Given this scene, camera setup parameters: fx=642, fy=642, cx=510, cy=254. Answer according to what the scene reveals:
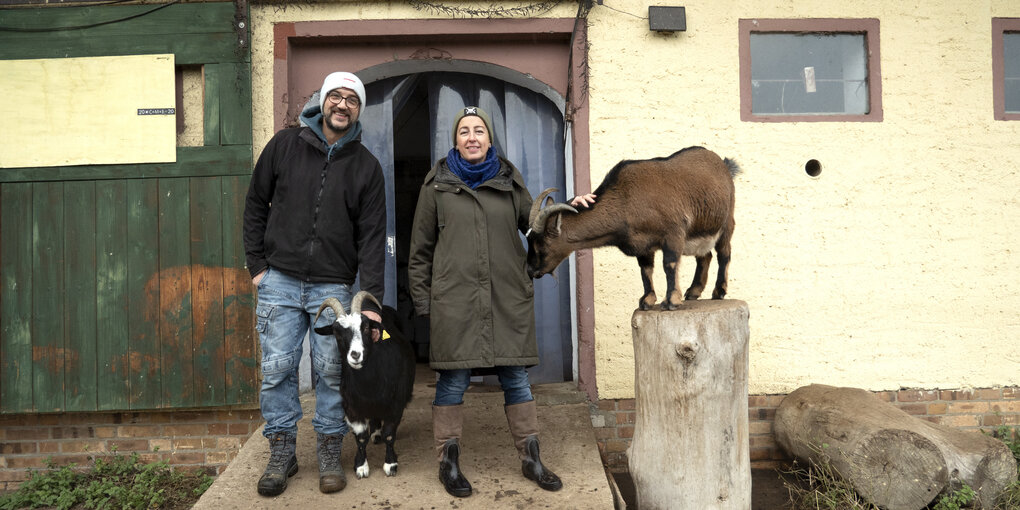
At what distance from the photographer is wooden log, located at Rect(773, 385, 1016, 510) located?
11.7 feet

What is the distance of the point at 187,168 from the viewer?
445 centimetres

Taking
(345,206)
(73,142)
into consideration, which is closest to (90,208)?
(73,142)

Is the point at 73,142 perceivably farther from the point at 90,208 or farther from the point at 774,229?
the point at 774,229

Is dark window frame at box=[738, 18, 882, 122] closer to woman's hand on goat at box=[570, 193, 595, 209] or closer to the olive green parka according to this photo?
woman's hand on goat at box=[570, 193, 595, 209]

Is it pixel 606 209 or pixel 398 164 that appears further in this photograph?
pixel 398 164

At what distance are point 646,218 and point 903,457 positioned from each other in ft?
6.61

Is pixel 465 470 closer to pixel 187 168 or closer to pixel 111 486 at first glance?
pixel 111 486

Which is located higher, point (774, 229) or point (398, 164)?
point (398, 164)

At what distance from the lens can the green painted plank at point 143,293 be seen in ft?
14.5

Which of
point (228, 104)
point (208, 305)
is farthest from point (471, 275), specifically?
point (228, 104)

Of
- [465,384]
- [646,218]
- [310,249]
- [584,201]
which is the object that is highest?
[584,201]

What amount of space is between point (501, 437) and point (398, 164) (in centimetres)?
523

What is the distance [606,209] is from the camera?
336 centimetres

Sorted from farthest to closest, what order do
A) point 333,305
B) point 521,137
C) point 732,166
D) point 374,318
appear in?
point 521,137 → point 732,166 → point 374,318 → point 333,305
